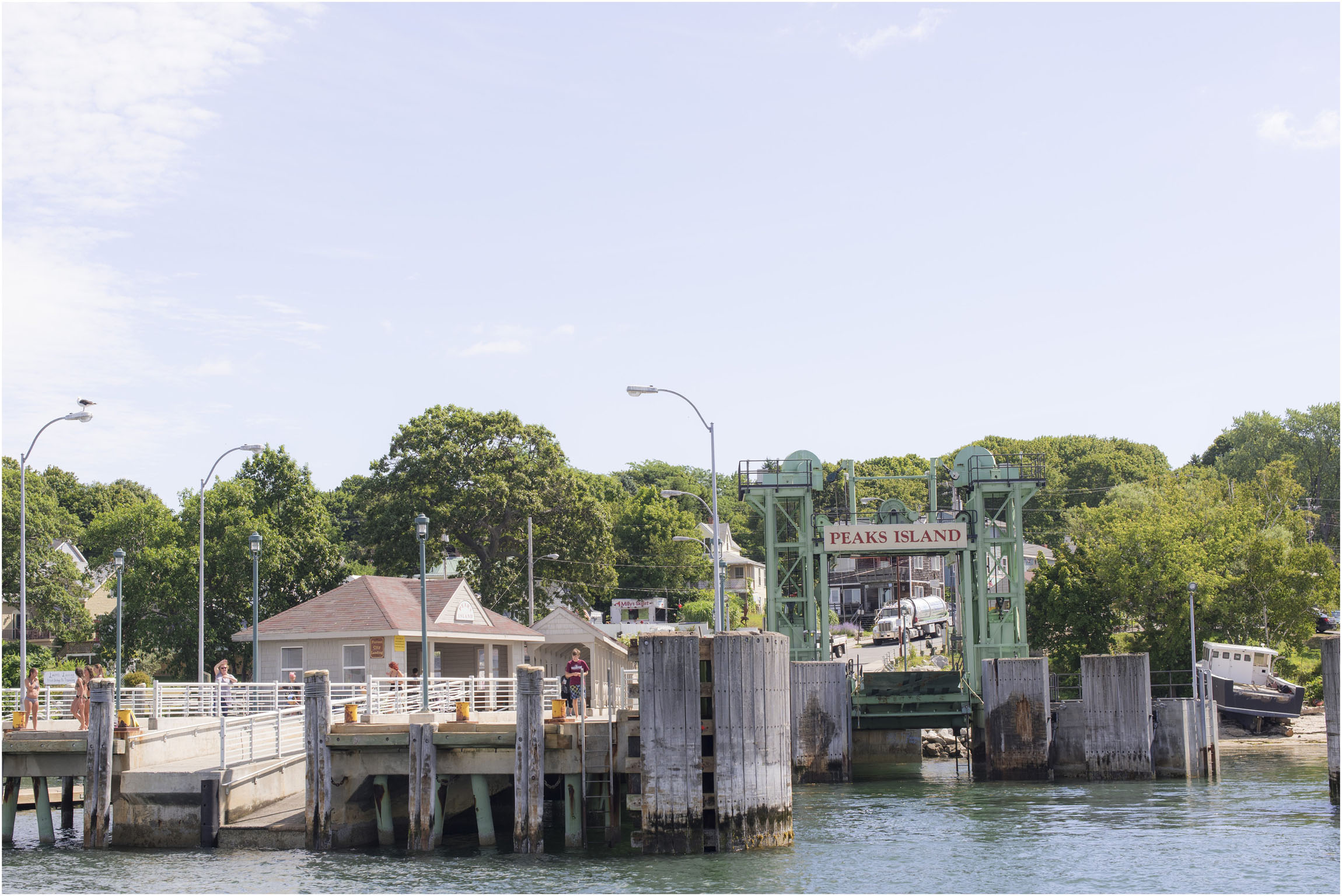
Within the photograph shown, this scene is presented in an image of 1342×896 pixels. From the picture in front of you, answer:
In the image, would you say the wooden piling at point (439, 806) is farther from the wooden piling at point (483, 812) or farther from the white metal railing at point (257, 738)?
the white metal railing at point (257, 738)

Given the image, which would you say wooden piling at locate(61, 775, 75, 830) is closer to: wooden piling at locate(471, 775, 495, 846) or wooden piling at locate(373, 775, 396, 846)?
wooden piling at locate(373, 775, 396, 846)

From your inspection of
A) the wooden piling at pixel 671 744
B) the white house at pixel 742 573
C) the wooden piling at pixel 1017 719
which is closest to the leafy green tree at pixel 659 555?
the white house at pixel 742 573

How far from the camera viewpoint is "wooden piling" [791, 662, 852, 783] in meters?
38.8

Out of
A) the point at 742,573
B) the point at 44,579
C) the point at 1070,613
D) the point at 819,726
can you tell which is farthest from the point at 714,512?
the point at 742,573

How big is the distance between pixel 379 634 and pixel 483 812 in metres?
14.6

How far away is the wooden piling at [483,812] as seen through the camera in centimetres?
2541

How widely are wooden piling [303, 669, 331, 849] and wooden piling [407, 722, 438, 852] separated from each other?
1628 millimetres

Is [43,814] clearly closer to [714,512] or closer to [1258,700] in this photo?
[714,512]

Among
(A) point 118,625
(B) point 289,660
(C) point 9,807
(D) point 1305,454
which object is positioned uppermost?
(D) point 1305,454

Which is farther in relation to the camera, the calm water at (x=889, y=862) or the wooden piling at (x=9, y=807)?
the wooden piling at (x=9, y=807)

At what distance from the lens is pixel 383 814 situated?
1010 inches

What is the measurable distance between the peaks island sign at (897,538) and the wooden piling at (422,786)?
2072 cm

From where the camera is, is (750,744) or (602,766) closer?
(750,744)

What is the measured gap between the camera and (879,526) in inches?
1686
